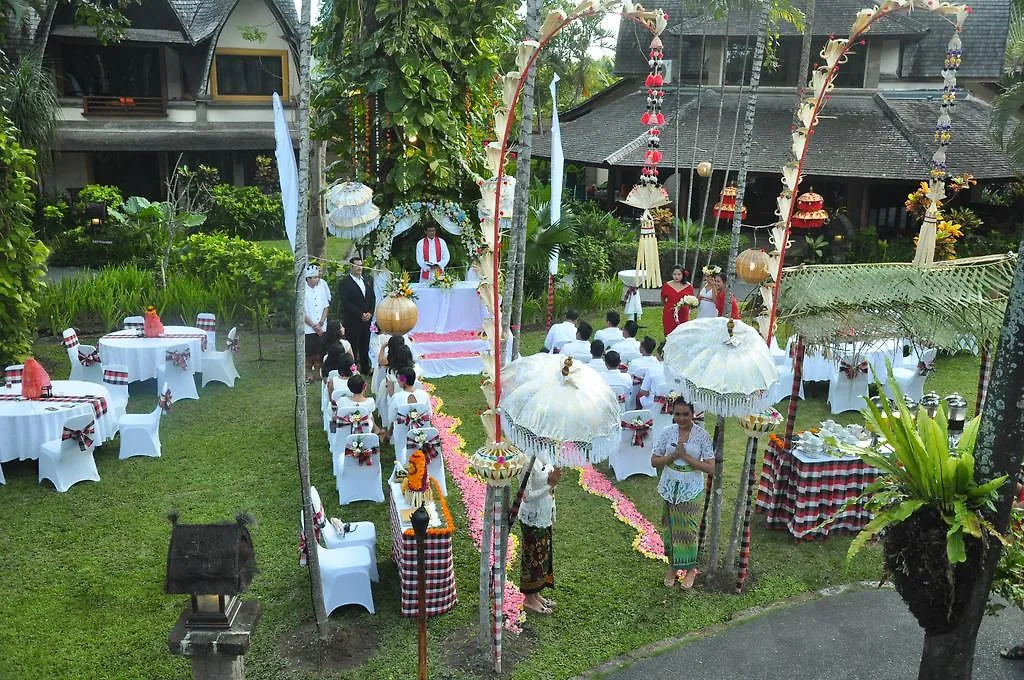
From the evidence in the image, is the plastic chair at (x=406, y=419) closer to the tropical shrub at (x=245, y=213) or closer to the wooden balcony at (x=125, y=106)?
the tropical shrub at (x=245, y=213)

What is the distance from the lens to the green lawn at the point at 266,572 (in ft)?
21.6

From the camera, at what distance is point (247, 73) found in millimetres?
25953

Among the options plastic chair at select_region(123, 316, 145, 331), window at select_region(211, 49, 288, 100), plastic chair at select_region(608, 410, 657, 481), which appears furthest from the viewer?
window at select_region(211, 49, 288, 100)

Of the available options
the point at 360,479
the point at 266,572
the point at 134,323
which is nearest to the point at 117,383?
the point at 134,323

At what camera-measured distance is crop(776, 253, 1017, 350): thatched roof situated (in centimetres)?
718

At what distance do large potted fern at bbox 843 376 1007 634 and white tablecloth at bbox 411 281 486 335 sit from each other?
9.63 m

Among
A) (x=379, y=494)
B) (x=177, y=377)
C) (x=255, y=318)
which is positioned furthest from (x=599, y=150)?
(x=379, y=494)

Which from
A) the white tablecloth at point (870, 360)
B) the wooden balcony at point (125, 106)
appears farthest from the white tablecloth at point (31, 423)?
the wooden balcony at point (125, 106)

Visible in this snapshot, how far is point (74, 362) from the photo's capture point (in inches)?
458

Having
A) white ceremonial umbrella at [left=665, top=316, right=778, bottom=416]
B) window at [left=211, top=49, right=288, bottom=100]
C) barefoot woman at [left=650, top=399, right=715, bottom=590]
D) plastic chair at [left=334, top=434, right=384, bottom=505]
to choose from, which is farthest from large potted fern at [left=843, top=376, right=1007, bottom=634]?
window at [left=211, top=49, right=288, bottom=100]

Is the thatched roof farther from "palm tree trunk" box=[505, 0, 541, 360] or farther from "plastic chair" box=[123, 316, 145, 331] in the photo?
"plastic chair" box=[123, 316, 145, 331]

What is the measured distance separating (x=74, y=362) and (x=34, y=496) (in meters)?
2.93

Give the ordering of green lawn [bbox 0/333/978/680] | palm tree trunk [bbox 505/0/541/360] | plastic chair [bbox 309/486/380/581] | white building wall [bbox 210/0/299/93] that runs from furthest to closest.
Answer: white building wall [bbox 210/0/299/93]
plastic chair [bbox 309/486/380/581]
green lawn [bbox 0/333/978/680]
palm tree trunk [bbox 505/0/541/360]

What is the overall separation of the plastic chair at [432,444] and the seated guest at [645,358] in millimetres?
3022
